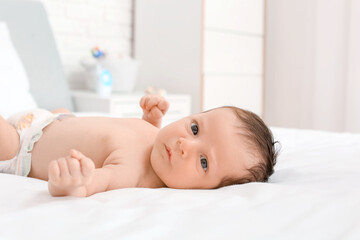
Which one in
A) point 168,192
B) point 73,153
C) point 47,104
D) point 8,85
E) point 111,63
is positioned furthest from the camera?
point 111,63

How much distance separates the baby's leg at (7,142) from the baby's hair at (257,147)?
57 cm

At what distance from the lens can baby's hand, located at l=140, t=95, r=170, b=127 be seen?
1.29 m

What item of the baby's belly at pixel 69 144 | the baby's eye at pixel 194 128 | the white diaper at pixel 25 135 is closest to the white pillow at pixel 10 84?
the white diaper at pixel 25 135

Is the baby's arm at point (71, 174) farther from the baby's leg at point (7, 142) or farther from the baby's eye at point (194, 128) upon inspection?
the baby's leg at point (7, 142)

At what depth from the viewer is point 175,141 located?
1.02 m

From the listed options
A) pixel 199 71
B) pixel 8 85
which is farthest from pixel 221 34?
pixel 8 85

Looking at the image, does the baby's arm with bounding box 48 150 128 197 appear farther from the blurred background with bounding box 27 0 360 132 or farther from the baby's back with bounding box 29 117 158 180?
the blurred background with bounding box 27 0 360 132

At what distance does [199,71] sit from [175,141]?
7.54ft

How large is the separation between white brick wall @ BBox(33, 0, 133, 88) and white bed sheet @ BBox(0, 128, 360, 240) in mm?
2373

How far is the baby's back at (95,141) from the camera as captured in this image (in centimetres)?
107

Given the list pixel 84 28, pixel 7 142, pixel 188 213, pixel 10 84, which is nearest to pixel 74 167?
pixel 188 213

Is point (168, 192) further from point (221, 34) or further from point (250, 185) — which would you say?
point (221, 34)

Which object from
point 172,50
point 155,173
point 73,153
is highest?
point 172,50

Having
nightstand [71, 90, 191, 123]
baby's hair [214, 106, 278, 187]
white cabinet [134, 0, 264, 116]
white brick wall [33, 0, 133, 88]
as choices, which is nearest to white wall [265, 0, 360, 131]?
white cabinet [134, 0, 264, 116]
